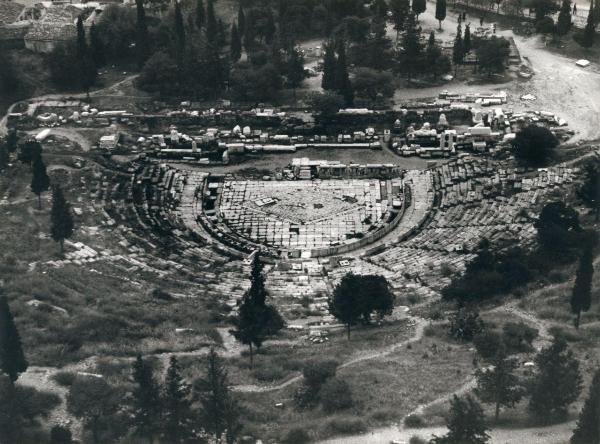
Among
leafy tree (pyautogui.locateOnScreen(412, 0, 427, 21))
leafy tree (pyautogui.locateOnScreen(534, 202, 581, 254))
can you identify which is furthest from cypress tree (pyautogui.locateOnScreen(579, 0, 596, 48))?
leafy tree (pyautogui.locateOnScreen(534, 202, 581, 254))

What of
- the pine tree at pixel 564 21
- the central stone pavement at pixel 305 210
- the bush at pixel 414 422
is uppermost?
the pine tree at pixel 564 21

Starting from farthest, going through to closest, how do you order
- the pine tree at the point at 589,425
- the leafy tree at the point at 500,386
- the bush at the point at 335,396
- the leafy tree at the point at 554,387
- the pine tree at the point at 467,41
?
the pine tree at the point at 467,41
the bush at the point at 335,396
the leafy tree at the point at 500,386
the leafy tree at the point at 554,387
the pine tree at the point at 589,425

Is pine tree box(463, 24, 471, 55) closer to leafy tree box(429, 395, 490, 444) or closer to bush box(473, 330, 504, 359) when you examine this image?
bush box(473, 330, 504, 359)

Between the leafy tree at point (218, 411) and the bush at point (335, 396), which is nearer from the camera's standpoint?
the leafy tree at point (218, 411)

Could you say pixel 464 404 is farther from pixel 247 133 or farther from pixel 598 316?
pixel 247 133

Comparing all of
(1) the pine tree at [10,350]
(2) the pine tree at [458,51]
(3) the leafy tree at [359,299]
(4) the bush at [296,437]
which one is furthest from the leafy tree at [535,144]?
(1) the pine tree at [10,350]

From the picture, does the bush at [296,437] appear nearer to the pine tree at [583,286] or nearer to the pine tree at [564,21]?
the pine tree at [583,286]
